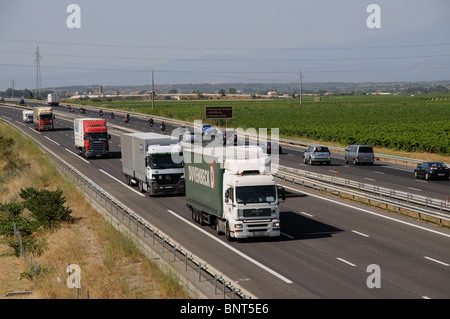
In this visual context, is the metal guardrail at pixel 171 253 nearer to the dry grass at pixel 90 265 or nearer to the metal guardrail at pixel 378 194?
the dry grass at pixel 90 265

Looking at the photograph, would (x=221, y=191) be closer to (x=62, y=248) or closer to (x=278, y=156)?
(x=62, y=248)

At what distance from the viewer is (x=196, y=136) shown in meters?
70.8

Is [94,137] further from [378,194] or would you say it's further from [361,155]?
[378,194]

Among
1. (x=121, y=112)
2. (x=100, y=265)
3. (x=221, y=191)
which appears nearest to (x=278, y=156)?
(x=221, y=191)

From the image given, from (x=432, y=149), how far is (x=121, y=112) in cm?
7743

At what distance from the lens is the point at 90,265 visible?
23.2 meters

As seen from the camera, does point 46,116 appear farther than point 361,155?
Yes

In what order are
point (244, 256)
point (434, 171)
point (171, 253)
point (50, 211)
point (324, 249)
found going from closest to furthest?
point (171, 253) → point (244, 256) → point (324, 249) → point (50, 211) → point (434, 171)

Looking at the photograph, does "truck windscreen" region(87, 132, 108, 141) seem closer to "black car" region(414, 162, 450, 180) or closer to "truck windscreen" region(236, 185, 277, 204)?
"black car" region(414, 162, 450, 180)

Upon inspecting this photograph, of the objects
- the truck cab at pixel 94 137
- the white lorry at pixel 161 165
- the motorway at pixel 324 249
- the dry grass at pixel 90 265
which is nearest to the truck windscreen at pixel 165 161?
the white lorry at pixel 161 165

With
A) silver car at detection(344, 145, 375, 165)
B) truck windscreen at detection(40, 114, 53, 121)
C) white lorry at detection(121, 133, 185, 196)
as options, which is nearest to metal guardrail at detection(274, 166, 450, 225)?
white lorry at detection(121, 133, 185, 196)

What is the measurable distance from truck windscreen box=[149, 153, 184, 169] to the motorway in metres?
2.00

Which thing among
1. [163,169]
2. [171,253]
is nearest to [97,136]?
[163,169]

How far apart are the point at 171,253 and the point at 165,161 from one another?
1462cm
